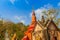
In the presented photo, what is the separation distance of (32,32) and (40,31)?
310 cm

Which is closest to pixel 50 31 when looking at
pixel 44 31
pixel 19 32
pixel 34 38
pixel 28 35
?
pixel 44 31

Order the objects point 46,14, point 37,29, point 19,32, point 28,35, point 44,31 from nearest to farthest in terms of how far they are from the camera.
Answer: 1. point 44,31
2. point 37,29
3. point 28,35
4. point 46,14
5. point 19,32

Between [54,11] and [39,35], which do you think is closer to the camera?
[39,35]

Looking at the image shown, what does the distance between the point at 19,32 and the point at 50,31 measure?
54.6 ft

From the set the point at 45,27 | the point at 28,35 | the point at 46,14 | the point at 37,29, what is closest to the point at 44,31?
the point at 45,27

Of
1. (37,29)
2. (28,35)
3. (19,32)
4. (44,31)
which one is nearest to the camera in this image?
(44,31)

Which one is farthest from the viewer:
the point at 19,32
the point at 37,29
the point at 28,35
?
the point at 19,32

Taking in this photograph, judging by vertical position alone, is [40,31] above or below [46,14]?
below

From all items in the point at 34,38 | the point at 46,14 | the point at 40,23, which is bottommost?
the point at 34,38

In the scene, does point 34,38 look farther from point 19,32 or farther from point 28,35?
point 19,32

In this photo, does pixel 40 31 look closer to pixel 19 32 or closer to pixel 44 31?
pixel 44 31

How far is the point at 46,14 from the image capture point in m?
40.6

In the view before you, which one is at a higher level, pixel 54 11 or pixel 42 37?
pixel 54 11

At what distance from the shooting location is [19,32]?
47.7 m
